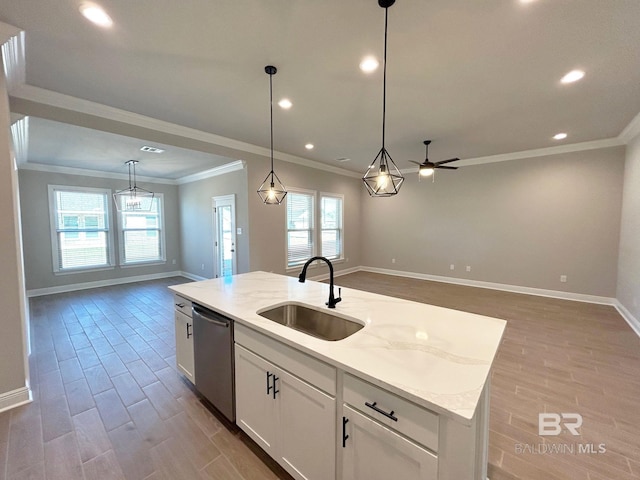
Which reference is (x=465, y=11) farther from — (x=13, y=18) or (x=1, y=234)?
(x=1, y=234)

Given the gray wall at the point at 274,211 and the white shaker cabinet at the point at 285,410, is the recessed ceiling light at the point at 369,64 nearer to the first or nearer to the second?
the white shaker cabinet at the point at 285,410

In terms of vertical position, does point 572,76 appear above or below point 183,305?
above

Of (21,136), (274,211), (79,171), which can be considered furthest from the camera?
(79,171)

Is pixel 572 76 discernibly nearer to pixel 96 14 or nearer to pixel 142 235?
pixel 96 14

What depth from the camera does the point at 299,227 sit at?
6.15 metres

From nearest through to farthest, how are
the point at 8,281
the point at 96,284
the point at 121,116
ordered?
the point at 8,281, the point at 121,116, the point at 96,284

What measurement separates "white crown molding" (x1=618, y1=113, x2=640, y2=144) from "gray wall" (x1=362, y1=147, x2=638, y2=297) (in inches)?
9.6

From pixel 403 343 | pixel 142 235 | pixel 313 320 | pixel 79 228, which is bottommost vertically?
pixel 313 320

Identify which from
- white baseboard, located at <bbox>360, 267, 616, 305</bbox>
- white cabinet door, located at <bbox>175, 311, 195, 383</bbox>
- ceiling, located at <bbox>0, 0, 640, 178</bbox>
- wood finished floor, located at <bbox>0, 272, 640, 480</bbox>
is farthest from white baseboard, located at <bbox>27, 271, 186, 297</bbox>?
Result: white baseboard, located at <bbox>360, 267, 616, 305</bbox>

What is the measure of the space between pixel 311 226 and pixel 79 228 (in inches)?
207

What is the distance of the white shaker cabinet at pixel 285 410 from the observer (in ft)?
4.13

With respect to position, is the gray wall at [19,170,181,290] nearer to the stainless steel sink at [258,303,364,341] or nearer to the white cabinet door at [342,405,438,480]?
the stainless steel sink at [258,303,364,341]

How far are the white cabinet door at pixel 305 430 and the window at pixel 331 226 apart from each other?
17.3 ft

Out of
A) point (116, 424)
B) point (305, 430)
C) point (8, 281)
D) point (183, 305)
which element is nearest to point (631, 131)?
point (305, 430)
